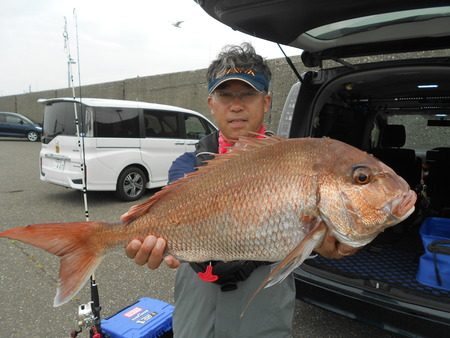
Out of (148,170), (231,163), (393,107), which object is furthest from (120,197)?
(231,163)

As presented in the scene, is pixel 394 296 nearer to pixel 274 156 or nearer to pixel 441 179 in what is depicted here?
pixel 274 156

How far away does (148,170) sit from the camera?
7777 millimetres

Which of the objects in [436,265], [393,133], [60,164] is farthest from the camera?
[60,164]

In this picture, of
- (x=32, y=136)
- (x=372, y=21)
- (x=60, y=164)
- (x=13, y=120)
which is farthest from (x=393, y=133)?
(x=13, y=120)

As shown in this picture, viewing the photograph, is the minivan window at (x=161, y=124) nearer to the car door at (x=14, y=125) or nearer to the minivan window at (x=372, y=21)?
the minivan window at (x=372, y=21)

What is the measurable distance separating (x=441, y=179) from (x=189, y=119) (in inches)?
217

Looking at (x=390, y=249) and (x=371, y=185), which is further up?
(x=371, y=185)

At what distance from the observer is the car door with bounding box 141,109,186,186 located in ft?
25.3

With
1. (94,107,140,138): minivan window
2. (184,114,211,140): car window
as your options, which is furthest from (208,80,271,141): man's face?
(184,114,211,140): car window

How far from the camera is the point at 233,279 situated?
176cm

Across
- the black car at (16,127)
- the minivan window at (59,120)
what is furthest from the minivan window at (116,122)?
the black car at (16,127)

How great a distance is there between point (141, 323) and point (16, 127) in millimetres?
22424

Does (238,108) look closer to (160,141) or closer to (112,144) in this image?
(112,144)

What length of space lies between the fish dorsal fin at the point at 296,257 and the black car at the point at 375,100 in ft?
4.23
